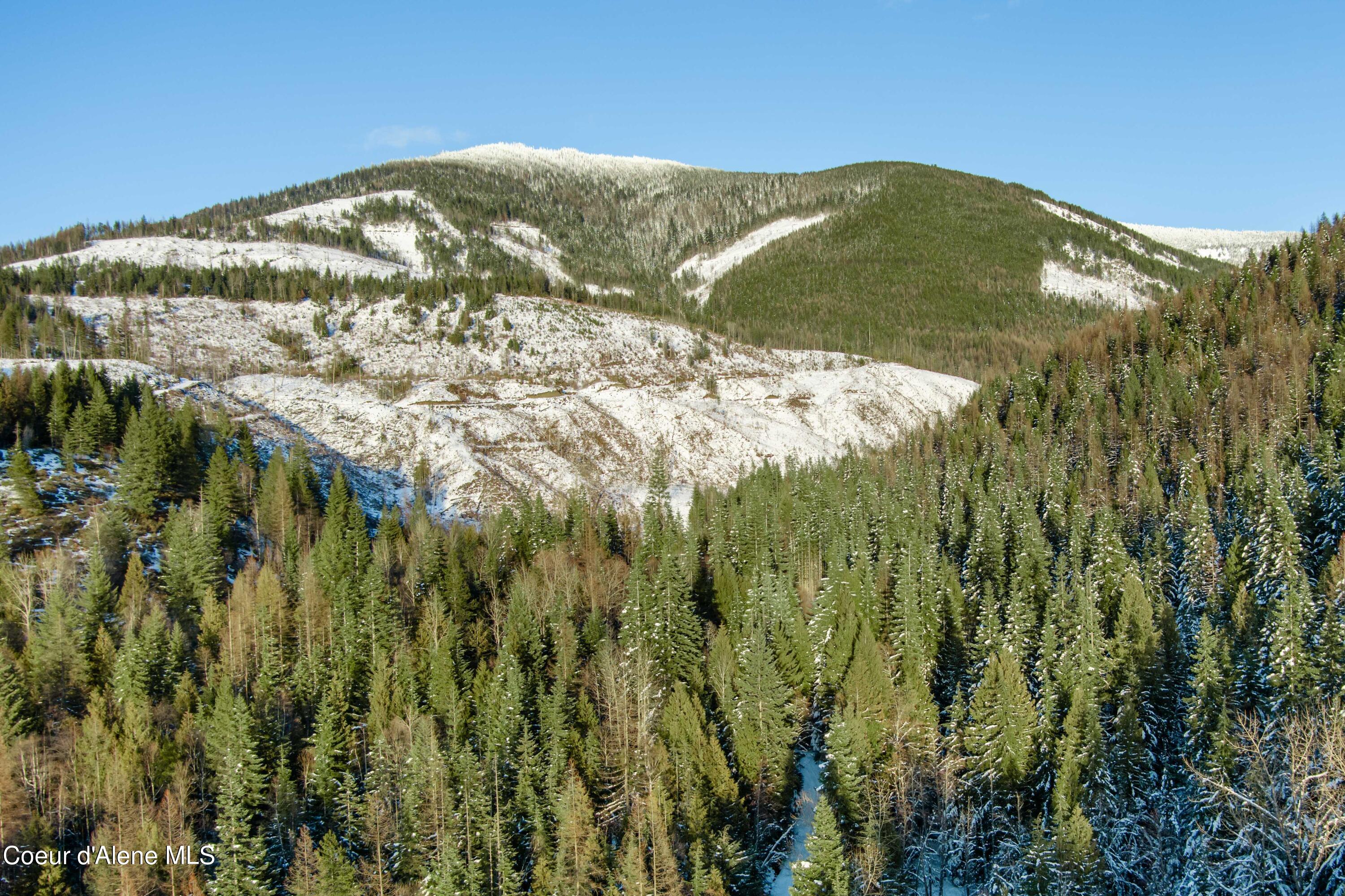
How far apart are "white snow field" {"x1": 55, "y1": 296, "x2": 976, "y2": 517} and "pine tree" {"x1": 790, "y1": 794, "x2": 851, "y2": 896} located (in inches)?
3876

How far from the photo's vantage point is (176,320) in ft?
589

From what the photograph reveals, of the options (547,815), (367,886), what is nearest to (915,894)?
(547,815)

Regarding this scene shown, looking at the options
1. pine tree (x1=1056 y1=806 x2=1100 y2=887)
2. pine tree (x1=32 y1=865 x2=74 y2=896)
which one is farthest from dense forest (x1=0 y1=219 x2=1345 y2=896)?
pine tree (x1=32 y1=865 x2=74 y2=896)

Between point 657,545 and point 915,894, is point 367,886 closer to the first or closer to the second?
point 915,894

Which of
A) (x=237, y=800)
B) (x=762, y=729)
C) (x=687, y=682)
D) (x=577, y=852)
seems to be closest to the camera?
(x=577, y=852)

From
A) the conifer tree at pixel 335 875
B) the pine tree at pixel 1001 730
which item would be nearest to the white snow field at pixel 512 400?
the conifer tree at pixel 335 875

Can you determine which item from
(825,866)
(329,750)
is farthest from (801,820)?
(329,750)

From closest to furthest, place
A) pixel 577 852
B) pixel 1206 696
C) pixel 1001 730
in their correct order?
pixel 577 852, pixel 1206 696, pixel 1001 730

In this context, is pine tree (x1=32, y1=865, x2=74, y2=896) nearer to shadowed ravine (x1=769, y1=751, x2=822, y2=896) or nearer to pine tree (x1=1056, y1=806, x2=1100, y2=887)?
shadowed ravine (x1=769, y1=751, x2=822, y2=896)

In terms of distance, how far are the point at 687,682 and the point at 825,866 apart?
83.4 ft

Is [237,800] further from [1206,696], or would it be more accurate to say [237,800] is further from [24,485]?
[24,485]

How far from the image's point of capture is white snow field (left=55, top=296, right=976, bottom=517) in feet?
468

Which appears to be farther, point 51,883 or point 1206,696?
point 1206,696

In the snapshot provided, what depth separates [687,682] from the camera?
60.2m
